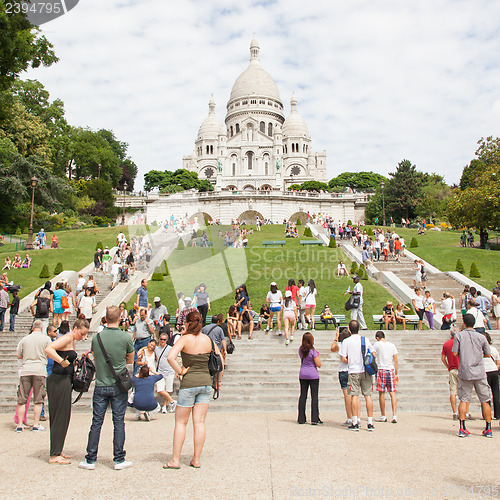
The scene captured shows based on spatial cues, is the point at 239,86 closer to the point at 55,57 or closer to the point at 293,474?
the point at 55,57

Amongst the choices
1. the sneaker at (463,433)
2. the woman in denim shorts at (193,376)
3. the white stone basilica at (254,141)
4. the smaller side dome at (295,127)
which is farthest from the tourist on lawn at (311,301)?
the smaller side dome at (295,127)

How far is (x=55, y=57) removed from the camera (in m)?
15.7

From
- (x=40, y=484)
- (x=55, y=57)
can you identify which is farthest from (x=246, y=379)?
(x=55, y=57)

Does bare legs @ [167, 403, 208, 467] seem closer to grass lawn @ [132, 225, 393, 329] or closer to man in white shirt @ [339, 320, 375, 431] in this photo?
man in white shirt @ [339, 320, 375, 431]

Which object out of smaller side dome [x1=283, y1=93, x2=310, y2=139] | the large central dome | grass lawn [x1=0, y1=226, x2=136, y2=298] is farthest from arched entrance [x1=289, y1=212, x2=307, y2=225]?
the large central dome

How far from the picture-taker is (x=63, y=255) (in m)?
22.5

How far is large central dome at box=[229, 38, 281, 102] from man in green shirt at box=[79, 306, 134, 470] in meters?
91.3

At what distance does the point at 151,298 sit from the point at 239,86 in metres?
84.5

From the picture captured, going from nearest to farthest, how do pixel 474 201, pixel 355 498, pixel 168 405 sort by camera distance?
pixel 355 498, pixel 168 405, pixel 474 201

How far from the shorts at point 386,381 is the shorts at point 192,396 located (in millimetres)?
2953

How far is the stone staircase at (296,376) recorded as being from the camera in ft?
25.3

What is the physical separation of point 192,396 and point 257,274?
14.2 m

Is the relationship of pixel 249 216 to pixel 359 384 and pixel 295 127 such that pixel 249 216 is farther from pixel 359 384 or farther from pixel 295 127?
pixel 295 127

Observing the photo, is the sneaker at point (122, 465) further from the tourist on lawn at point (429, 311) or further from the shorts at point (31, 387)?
the tourist on lawn at point (429, 311)
